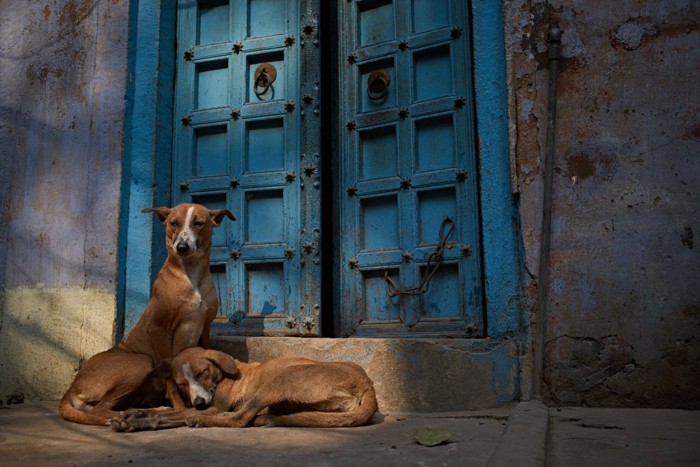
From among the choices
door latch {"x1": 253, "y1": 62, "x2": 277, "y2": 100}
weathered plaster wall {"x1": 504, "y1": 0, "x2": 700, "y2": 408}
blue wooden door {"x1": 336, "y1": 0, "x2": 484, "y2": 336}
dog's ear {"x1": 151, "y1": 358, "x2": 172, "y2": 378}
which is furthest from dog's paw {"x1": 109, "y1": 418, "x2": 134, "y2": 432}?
door latch {"x1": 253, "y1": 62, "x2": 277, "y2": 100}

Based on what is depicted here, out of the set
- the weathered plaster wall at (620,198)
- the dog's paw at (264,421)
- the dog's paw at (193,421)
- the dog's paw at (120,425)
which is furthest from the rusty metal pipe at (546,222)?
the dog's paw at (120,425)

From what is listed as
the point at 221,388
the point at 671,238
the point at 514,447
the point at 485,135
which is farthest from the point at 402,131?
the point at 514,447

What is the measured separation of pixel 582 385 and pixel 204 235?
278 cm

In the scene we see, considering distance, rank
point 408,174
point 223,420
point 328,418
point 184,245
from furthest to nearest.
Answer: point 408,174, point 184,245, point 223,420, point 328,418

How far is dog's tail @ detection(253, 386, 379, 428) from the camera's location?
3.48 meters

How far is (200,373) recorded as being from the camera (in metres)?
3.93

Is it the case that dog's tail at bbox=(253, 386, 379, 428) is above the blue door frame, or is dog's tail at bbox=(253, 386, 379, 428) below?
below

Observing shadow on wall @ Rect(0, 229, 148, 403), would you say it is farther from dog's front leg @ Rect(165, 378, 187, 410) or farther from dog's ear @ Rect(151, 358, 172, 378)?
dog's front leg @ Rect(165, 378, 187, 410)

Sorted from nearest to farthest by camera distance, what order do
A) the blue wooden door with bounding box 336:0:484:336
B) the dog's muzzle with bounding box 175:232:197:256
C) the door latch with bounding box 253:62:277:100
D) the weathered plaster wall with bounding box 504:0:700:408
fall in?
the weathered plaster wall with bounding box 504:0:700:408 → the dog's muzzle with bounding box 175:232:197:256 → the blue wooden door with bounding box 336:0:484:336 → the door latch with bounding box 253:62:277:100

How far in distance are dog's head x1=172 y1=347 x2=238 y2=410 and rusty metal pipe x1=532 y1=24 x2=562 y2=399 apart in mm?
1957

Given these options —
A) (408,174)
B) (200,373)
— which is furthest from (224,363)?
(408,174)

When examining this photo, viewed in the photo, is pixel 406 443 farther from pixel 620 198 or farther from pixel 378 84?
pixel 378 84

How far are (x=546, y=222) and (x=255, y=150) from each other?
2.68m

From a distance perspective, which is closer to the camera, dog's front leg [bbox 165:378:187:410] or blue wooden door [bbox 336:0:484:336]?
dog's front leg [bbox 165:378:187:410]
